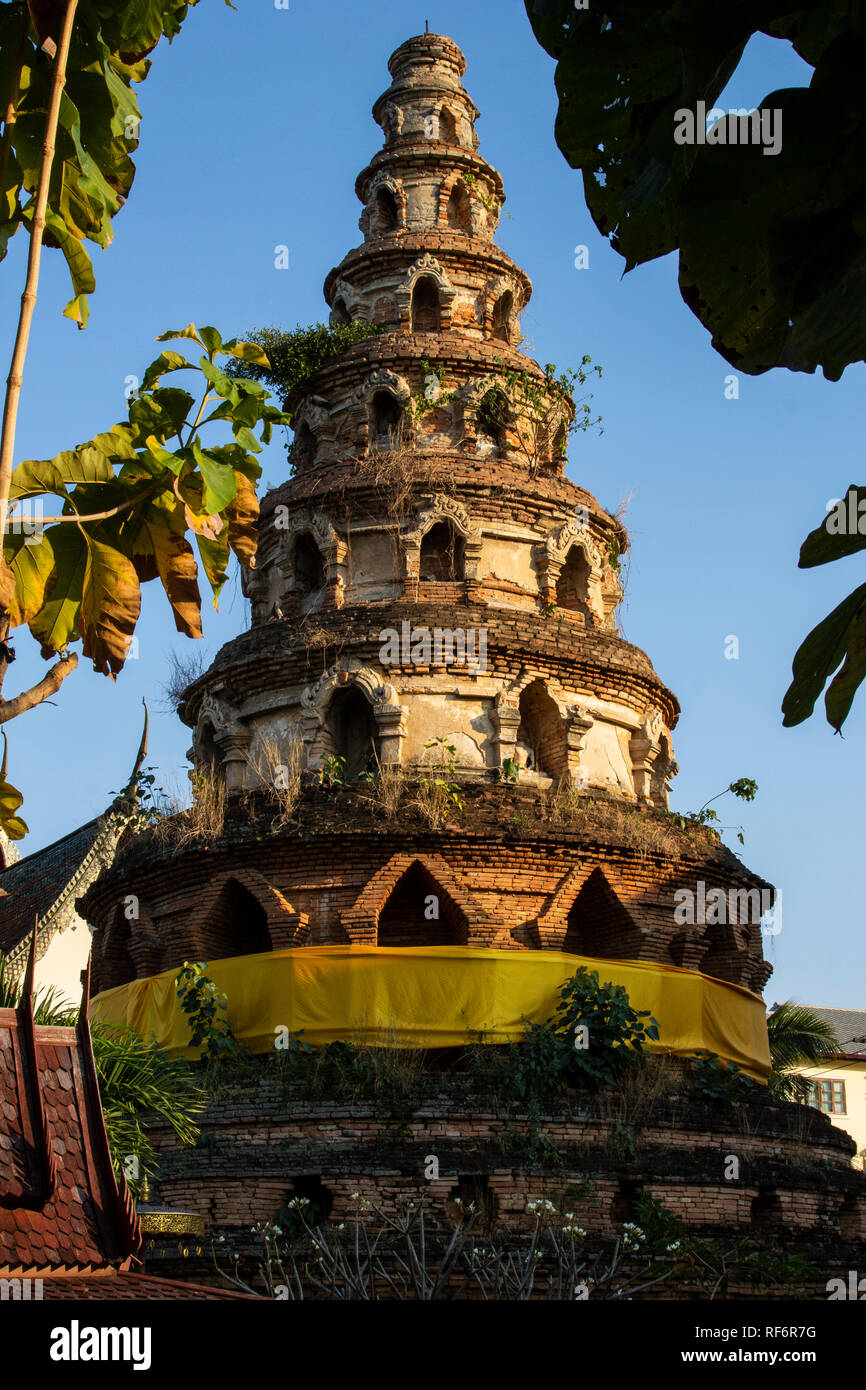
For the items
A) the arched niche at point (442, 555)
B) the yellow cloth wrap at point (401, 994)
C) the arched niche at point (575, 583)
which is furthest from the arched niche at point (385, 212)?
the yellow cloth wrap at point (401, 994)

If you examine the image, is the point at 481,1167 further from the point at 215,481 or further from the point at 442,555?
the point at 215,481

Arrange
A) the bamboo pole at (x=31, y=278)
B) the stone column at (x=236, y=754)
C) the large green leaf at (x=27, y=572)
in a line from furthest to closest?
the stone column at (x=236, y=754)
the large green leaf at (x=27, y=572)
the bamboo pole at (x=31, y=278)

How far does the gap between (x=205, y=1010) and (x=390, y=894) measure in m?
2.49

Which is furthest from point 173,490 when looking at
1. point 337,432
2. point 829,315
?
point 337,432

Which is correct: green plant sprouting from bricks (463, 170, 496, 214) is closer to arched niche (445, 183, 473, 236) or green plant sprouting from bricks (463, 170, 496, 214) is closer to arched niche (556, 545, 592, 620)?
arched niche (445, 183, 473, 236)

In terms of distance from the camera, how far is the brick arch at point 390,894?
1578cm

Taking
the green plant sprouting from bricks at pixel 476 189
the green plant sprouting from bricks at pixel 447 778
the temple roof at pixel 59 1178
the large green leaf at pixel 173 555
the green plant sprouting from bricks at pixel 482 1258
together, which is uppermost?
the green plant sprouting from bricks at pixel 476 189

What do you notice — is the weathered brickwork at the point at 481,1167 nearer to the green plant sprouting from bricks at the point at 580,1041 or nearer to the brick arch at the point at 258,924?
the green plant sprouting from bricks at the point at 580,1041

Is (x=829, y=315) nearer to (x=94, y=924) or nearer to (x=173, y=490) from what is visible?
(x=173, y=490)

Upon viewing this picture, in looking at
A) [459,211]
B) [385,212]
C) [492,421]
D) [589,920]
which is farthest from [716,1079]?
[385,212]

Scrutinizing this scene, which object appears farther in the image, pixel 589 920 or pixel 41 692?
pixel 589 920

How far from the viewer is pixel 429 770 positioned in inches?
671

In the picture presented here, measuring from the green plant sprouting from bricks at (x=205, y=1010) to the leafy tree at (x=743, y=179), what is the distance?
13763mm

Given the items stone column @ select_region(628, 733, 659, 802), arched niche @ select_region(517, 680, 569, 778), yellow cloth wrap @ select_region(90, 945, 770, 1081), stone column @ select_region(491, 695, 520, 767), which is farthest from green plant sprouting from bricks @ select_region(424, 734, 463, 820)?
stone column @ select_region(628, 733, 659, 802)
